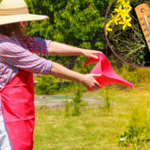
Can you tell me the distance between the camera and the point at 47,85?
6.62 m

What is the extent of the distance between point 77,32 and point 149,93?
3.37m

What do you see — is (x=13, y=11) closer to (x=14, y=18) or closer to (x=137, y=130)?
(x=14, y=18)

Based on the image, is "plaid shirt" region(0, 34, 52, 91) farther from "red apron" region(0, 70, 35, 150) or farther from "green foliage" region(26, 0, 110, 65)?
"green foliage" region(26, 0, 110, 65)

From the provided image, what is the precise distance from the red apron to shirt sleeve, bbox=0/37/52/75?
3.8 inches

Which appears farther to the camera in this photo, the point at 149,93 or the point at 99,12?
the point at 99,12

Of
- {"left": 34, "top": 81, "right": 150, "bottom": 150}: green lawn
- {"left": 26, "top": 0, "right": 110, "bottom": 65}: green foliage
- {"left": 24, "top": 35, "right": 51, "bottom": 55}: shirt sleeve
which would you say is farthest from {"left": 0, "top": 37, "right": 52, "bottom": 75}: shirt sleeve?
{"left": 26, "top": 0, "right": 110, "bottom": 65}: green foliage

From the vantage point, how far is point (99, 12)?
8.45 meters

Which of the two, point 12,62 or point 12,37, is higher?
point 12,37

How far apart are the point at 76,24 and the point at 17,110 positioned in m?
6.75

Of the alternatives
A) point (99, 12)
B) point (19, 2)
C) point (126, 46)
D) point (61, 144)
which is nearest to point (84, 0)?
point (99, 12)

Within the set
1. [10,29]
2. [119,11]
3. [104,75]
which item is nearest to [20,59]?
[10,29]

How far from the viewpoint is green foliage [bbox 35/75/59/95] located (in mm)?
6426

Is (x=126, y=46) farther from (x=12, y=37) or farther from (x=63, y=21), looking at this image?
(x=63, y=21)

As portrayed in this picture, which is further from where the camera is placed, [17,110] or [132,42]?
[132,42]
